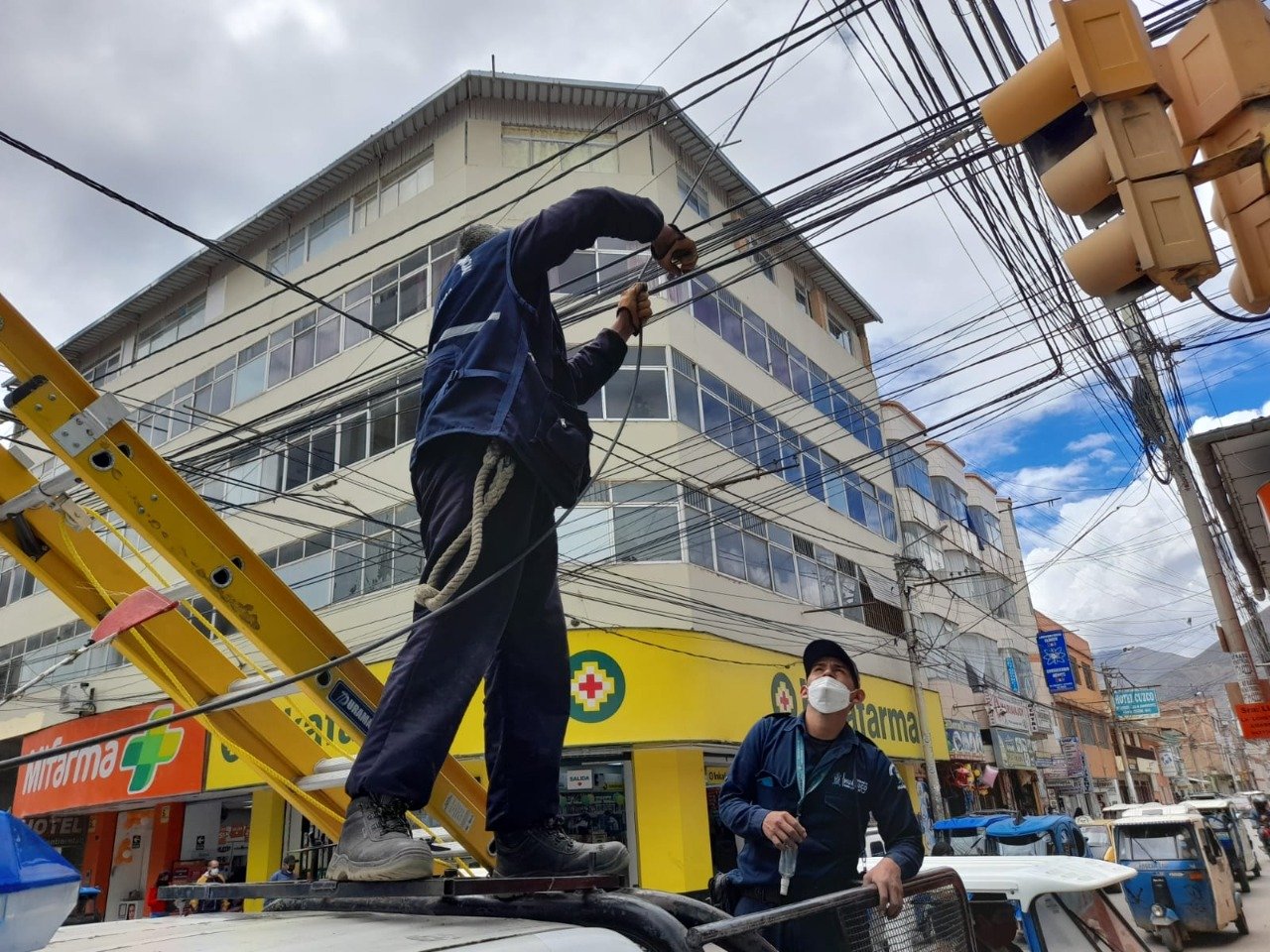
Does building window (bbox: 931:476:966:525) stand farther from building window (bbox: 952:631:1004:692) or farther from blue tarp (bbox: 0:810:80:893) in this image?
blue tarp (bbox: 0:810:80:893)

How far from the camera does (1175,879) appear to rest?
12305mm

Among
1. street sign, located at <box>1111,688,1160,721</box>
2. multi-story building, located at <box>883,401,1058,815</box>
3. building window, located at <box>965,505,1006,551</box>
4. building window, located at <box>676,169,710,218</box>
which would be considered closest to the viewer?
building window, located at <box>676,169,710,218</box>

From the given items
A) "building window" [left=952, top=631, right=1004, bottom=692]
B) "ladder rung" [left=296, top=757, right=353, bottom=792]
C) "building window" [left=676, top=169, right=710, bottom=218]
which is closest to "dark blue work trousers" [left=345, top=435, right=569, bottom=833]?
"ladder rung" [left=296, top=757, right=353, bottom=792]

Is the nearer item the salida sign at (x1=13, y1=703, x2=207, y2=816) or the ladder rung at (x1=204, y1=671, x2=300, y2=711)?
the ladder rung at (x1=204, y1=671, x2=300, y2=711)

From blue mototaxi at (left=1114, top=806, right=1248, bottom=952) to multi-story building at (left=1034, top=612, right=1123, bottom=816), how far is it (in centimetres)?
2021

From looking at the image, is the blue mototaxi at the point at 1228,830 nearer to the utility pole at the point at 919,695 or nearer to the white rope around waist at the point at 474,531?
the utility pole at the point at 919,695

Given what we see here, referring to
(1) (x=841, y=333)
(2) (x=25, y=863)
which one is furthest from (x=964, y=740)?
(2) (x=25, y=863)

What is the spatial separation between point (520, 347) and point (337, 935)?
133 cm

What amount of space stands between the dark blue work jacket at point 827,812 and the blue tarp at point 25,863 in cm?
157

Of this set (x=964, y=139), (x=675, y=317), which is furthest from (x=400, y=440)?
(x=964, y=139)

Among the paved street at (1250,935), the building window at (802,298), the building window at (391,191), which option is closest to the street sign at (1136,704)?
the paved street at (1250,935)

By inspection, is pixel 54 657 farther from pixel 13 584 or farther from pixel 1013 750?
pixel 1013 750

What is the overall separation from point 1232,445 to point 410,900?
7601 mm

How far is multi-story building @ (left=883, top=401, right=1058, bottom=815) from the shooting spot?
2536 centimetres
